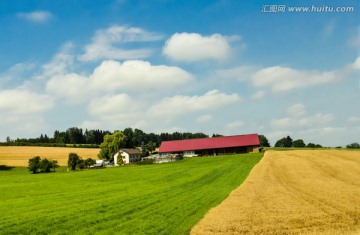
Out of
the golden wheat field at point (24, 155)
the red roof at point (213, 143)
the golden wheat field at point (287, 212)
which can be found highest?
the red roof at point (213, 143)

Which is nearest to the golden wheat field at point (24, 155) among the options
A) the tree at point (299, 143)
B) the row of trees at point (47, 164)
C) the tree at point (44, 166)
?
the row of trees at point (47, 164)

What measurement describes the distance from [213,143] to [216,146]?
268 centimetres

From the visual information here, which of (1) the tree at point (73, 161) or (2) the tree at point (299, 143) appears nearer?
(1) the tree at point (73, 161)

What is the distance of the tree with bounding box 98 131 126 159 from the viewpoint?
408 ft

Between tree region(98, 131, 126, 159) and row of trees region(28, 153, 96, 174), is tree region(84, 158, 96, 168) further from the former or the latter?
tree region(98, 131, 126, 159)

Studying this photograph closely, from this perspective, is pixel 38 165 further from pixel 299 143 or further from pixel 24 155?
pixel 299 143

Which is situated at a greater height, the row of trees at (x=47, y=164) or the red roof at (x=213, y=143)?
the red roof at (x=213, y=143)

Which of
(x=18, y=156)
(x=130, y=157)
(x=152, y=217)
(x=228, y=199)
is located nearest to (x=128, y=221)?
(x=152, y=217)

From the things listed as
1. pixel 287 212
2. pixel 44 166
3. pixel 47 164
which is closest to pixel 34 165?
pixel 44 166

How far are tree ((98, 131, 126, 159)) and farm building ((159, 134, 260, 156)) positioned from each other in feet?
48.3

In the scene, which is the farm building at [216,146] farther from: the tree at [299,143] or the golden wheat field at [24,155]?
the tree at [299,143]

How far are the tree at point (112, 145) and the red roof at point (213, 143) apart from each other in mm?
14713

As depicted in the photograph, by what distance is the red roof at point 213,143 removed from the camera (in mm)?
117875

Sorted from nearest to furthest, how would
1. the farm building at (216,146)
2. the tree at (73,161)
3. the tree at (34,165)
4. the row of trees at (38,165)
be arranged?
the tree at (34,165)
the row of trees at (38,165)
the tree at (73,161)
the farm building at (216,146)
